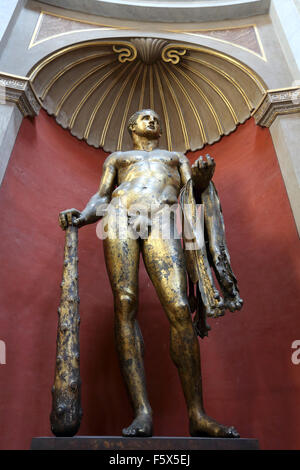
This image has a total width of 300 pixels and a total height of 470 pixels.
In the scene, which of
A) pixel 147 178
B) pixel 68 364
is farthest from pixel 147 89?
pixel 68 364

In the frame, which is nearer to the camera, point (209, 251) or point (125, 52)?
point (209, 251)

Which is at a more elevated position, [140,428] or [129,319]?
[129,319]

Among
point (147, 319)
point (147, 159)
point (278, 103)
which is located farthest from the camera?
point (278, 103)

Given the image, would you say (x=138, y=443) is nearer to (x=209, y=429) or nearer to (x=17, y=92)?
(x=209, y=429)

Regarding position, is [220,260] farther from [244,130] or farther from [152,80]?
[152,80]

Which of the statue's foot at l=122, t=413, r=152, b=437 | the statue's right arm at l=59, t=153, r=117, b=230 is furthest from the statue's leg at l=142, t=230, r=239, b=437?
the statue's right arm at l=59, t=153, r=117, b=230

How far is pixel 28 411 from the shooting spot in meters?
2.79

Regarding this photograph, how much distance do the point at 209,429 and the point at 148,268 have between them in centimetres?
98

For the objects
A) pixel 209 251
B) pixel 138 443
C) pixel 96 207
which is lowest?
pixel 138 443

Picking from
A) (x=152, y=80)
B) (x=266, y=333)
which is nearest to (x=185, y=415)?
(x=266, y=333)

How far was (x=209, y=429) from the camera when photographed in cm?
193
